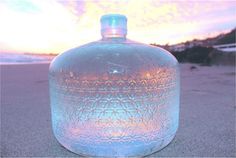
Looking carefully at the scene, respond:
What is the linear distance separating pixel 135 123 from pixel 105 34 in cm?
39

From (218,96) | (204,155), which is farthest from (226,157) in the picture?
(218,96)

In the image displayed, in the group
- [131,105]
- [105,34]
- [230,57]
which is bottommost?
[230,57]

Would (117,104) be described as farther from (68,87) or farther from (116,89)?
(68,87)

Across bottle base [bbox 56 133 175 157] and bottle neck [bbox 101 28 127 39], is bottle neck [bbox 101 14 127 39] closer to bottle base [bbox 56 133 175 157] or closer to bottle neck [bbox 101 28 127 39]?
bottle neck [bbox 101 28 127 39]

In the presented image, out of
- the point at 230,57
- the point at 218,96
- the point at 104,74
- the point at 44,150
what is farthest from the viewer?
the point at 230,57

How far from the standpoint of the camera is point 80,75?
938 mm

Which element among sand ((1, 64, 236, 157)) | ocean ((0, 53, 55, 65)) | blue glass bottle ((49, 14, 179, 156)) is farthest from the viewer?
ocean ((0, 53, 55, 65))

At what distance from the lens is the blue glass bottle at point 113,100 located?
0.93 metres

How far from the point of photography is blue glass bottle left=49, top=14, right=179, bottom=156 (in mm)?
932

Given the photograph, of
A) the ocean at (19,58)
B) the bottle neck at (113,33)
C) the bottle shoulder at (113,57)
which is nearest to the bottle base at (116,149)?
the bottle shoulder at (113,57)

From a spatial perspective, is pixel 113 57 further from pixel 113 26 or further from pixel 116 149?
pixel 116 149

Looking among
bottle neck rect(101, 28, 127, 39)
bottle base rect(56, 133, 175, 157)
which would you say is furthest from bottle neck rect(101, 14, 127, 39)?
bottle base rect(56, 133, 175, 157)

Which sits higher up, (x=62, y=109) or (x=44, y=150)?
(x=62, y=109)

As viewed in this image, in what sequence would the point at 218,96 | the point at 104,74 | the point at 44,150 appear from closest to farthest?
the point at 104,74
the point at 44,150
the point at 218,96
